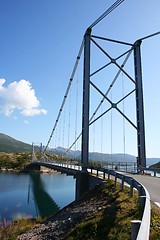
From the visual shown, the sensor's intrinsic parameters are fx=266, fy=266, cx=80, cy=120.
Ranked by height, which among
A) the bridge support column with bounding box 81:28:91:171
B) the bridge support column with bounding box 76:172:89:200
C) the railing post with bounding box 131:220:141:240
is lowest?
the bridge support column with bounding box 76:172:89:200

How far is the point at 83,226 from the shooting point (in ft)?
28.3

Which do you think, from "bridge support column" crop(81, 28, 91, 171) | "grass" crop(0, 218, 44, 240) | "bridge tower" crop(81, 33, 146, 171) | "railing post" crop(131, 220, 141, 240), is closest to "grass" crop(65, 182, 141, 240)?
"grass" crop(0, 218, 44, 240)

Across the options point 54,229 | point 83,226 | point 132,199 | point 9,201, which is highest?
point 132,199

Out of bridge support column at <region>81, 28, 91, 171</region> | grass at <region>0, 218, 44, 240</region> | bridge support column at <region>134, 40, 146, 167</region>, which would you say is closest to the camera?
grass at <region>0, 218, 44, 240</region>

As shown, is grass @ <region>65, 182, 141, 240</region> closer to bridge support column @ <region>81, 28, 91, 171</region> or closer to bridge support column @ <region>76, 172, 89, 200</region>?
bridge support column @ <region>76, 172, 89, 200</region>

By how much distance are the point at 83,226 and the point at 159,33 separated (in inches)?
750

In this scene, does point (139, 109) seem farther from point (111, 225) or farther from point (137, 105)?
point (111, 225)

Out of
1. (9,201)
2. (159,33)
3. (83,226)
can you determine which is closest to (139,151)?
(159,33)

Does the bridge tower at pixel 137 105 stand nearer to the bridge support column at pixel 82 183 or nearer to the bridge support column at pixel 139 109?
the bridge support column at pixel 139 109

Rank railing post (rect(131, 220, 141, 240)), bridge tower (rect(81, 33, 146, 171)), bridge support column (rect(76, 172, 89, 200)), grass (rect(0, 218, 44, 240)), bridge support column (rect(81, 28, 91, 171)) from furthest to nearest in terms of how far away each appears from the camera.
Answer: bridge tower (rect(81, 33, 146, 171)) → bridge support column (rect(81, 28, 91, 171)) → bridge support column (rect(76, 172, 89, 200)) → grass (rect(0, 218, 44, 240)) → railing post (rect(131, 220, 141, 240))

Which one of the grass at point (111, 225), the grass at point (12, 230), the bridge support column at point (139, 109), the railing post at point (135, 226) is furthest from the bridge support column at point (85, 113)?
the railing post at point (135, 226)

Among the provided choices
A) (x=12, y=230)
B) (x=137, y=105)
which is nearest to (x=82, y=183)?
(x=137, y=105)

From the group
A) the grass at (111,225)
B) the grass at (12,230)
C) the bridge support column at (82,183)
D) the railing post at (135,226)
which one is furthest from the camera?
the bridge support column at (82,183)

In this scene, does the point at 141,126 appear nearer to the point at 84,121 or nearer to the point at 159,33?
the point at 84,121
